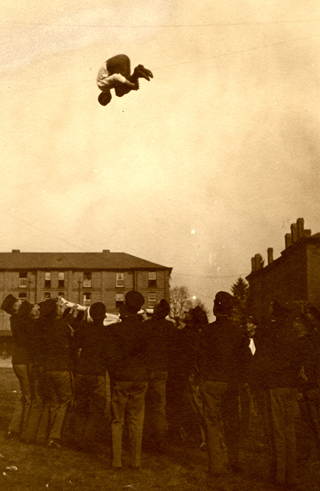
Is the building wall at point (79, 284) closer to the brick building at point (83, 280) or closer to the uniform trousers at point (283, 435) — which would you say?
the brick building at point (83, 280)

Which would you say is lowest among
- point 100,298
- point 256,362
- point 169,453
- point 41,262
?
point 169,453

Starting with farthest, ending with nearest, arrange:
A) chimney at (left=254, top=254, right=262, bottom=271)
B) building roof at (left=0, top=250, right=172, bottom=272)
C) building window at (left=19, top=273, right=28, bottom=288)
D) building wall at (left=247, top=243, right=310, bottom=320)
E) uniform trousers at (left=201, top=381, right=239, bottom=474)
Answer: chimney at (left=254, top=254, right=262, bottom=271) < building window at (left=19, top=273, right=28, bottom=288) < building roof at (left=0, top=250, right=172, bottom=272) < building wall at (left=247, top=243, right=310, bottom=320) < uniform trousers at (left=201, top=381, right=239, bottom=474)

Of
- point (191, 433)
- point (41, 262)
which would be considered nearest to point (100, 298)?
point (41, 262)

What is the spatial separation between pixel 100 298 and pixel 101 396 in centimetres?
5424

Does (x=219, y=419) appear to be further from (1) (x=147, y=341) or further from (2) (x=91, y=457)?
(2) (x=91, y=457)

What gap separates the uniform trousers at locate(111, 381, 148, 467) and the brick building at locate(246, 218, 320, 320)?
24.8 m

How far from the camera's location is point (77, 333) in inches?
326

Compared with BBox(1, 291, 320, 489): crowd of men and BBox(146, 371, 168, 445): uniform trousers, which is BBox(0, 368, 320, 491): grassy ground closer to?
BBox(1, 291, 320, 489): crowd of men

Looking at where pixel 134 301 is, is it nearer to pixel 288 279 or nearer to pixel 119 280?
pixel 288 279

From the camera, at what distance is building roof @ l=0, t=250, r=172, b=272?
6262 centimetres

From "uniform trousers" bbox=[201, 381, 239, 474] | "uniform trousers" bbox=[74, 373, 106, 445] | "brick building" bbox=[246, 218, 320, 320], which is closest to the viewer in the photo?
"uniform trousers" bbox=[201, 381, 239, 474]

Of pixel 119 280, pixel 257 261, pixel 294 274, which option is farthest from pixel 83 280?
pixel 294 274

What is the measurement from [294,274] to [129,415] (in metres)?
40.2

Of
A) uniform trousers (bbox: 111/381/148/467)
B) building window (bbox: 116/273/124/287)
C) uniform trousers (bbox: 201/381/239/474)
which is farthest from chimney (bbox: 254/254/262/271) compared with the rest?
uniform trousers (bbox: 111/381/148/467)
